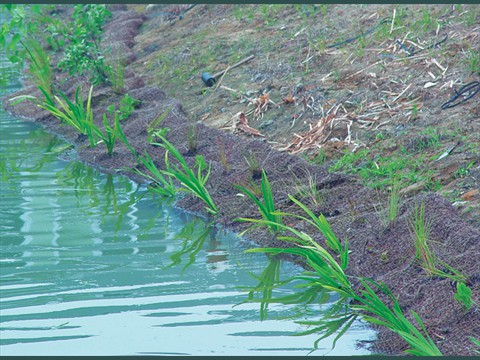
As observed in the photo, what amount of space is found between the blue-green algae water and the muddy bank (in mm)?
324


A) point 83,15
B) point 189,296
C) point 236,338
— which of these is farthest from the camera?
point 83,15

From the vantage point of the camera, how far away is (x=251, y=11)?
12266 mm

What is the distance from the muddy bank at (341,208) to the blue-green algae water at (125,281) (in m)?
0.32

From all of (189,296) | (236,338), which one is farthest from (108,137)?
(236,338)

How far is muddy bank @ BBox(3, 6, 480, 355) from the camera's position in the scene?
4.80 m

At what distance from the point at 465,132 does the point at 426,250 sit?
84.5 inches

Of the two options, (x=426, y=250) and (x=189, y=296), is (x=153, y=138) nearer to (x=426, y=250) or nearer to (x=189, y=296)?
(x=189, y=296)

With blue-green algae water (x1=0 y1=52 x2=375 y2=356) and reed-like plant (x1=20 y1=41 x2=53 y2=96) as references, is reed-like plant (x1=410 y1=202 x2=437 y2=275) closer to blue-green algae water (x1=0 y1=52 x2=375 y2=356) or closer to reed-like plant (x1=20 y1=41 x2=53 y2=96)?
blue-green algae water (x1=0 y1=52 x2=375 y2=356)

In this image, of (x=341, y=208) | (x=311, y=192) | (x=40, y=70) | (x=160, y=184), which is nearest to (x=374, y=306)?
(x=341, y=208)

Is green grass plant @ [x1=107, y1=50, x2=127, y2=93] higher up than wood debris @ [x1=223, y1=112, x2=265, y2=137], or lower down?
Answer: higher up

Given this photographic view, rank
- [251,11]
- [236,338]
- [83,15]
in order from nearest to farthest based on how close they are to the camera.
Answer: [236,338] < [83,15] < [251,11]

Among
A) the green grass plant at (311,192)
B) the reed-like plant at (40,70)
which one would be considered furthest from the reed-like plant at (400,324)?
the reed-like plant at (40,70)

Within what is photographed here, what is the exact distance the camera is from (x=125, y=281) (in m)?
5.95

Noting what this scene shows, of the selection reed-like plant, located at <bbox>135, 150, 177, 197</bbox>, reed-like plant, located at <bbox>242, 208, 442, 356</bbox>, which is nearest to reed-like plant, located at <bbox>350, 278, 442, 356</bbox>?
reed-like plant, located at <bbox>242, 208, 442, 356</bbox>
